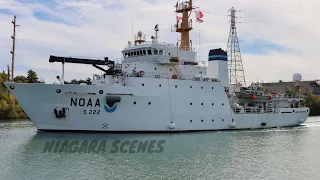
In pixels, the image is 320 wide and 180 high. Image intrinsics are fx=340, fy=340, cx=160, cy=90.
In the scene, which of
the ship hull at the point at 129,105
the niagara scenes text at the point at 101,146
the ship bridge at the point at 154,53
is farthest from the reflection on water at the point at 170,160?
the ship bridge at the point at 154,53

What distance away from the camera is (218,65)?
2812 centimetres

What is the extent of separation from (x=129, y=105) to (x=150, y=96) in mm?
1572

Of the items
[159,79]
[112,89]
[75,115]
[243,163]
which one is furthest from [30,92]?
[243,163]

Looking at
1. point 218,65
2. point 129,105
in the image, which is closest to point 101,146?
point 129,105

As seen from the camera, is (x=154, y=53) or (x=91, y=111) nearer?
(x=91, y=111)

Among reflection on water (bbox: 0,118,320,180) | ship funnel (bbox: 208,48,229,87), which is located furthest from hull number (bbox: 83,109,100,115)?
ship funnel (bbox: 208,48,229,87)

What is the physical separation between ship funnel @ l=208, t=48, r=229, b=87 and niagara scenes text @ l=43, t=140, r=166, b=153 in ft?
33.9

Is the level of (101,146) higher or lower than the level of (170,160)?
higher

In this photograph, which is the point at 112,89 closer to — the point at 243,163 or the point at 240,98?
the point at 243,163

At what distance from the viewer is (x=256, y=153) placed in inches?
687

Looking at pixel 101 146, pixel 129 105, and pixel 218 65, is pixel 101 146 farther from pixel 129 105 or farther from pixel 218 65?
pixel 218 65

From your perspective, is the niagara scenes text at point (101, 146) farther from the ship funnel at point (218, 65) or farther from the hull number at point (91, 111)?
the ship funnel at point (218, 65)

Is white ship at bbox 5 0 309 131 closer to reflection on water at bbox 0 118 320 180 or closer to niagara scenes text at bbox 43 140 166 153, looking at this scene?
reflection on water at bbox 0 118 320 180

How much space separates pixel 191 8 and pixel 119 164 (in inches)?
710
